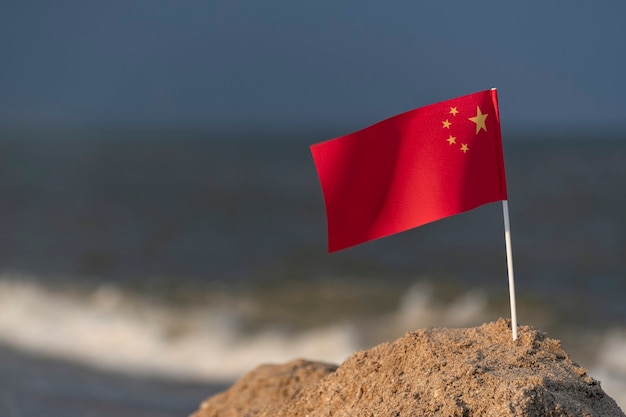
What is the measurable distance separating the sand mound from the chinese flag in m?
0.61

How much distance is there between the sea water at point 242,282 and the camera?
956 cm

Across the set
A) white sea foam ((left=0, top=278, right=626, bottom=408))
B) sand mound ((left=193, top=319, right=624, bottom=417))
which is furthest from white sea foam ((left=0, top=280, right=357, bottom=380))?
sand mound ((left=193, top=319, right=624, bottom=417))

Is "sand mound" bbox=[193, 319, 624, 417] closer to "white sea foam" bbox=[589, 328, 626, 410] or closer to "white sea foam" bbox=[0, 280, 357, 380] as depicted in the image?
"white sea foam" bbox=[589, 328, 626, 410]

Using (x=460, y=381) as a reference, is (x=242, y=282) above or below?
above

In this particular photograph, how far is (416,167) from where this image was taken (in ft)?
14.7

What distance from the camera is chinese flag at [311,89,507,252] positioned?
4414 mm

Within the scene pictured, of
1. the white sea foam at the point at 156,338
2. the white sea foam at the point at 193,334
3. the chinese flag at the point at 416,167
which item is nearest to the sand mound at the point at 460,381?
the chinese flag at the point at 416,167

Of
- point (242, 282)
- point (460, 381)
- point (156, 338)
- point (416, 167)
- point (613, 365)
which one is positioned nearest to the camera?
point (460, 381)

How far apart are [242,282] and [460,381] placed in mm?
10389

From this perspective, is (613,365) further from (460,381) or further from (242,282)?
(242,282)

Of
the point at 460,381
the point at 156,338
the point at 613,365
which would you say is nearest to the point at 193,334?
the point at 156,338

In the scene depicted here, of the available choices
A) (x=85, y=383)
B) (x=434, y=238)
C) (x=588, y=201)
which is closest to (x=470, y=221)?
(x=434, y=238)

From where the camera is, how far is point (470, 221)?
17.9m

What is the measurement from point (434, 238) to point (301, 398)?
12.5 metres
